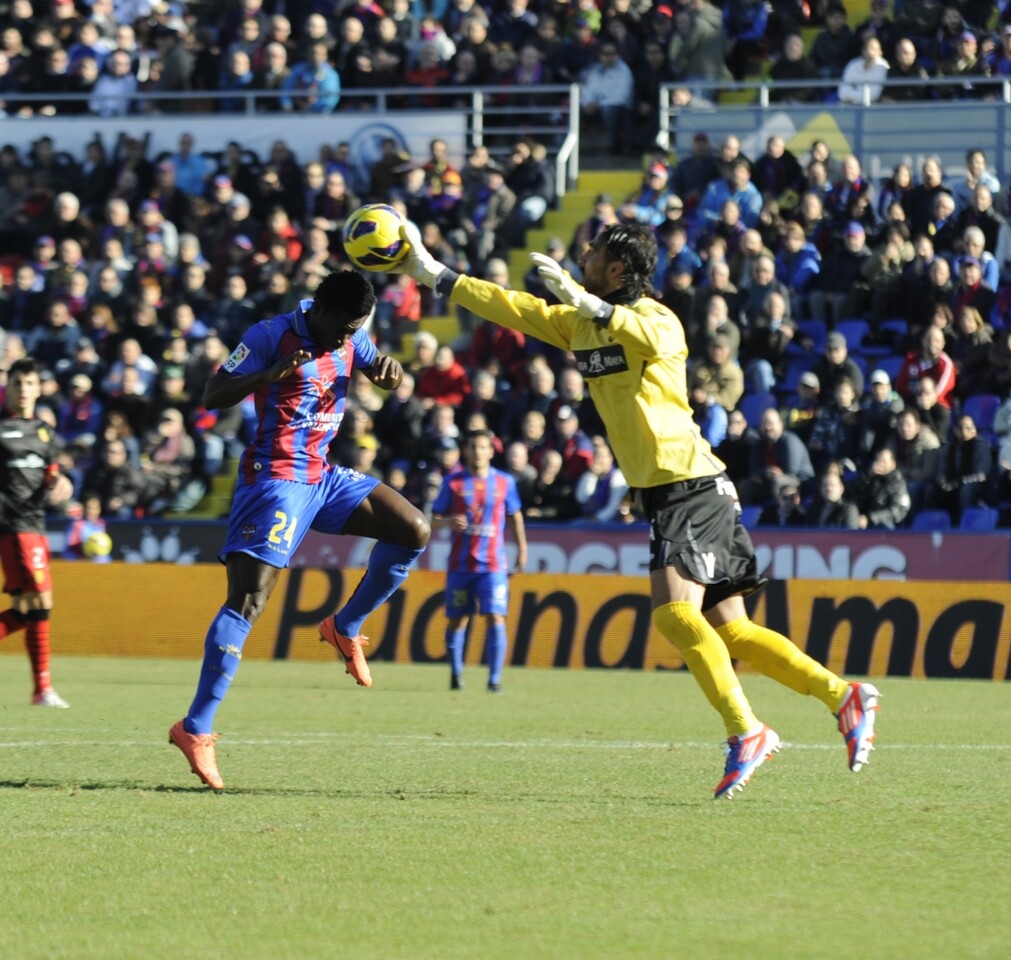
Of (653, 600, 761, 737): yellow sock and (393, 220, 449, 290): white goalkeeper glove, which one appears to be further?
(393, 220, 449, 290): white goalkeeper glove

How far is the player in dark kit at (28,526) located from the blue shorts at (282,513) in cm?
456

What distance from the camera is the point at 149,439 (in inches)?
850

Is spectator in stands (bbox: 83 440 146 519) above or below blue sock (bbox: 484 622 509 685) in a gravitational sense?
above

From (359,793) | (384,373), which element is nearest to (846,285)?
(384,373)

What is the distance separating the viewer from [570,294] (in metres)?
7.52

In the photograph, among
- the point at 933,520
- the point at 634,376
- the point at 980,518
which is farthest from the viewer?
the point at 933,520

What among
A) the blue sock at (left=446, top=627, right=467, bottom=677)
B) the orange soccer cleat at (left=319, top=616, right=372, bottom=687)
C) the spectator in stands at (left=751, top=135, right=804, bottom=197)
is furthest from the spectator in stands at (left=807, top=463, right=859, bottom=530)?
the orange soccer cleat at (left=319, top=616, right=372, bottom=687)

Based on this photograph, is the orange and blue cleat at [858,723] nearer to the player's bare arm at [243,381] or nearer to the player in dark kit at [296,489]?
the player in dark kit at [296,489]

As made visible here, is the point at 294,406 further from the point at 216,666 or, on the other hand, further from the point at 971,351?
the point at 971,351

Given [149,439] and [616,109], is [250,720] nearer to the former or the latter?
[149,439]

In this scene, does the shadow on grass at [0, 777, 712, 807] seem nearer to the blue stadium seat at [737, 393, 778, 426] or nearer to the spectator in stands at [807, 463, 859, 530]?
the spectator in stands at [807, 463, 859, 530]

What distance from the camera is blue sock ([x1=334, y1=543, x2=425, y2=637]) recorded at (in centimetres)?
901

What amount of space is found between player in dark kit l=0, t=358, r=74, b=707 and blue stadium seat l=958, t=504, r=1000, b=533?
910cm

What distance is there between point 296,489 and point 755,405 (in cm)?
1151
